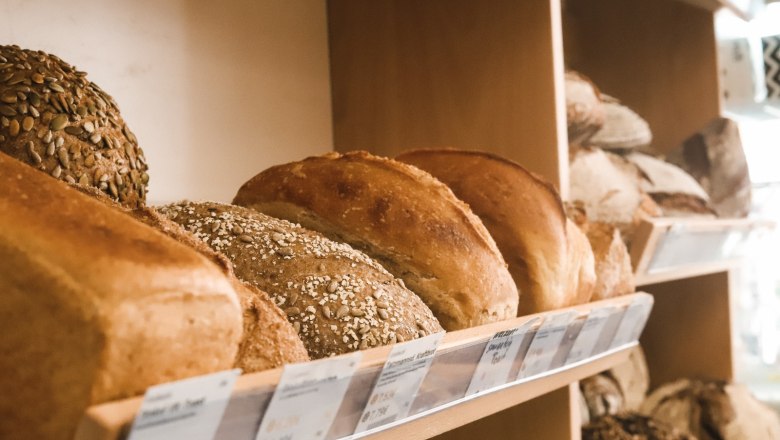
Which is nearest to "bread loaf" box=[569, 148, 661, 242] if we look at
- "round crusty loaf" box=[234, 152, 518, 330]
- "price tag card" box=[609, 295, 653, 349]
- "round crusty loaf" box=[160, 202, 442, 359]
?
"price tag card" box=[609, 295, 653, 349]

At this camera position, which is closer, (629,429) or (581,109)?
(581,109)

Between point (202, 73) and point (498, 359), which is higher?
point (202, 73)

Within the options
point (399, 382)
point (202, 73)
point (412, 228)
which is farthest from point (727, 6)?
point (399, 382)

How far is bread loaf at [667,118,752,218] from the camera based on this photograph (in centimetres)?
208

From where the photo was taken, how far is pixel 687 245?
5.28 feet

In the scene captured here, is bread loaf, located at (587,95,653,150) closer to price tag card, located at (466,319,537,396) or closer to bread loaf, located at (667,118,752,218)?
bread loaf, located at (667,118,752,218)

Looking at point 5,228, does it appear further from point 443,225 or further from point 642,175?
point 642,175

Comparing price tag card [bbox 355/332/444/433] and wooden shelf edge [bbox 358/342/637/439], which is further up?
price tag card [bbox 355/332/444/433]

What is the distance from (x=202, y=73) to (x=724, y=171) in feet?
4.72

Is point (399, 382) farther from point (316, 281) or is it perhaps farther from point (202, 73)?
point (202, 73)

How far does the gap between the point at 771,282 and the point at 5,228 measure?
3306 mm

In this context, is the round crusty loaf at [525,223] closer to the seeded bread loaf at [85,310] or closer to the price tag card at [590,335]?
the price tag card at [590,335]

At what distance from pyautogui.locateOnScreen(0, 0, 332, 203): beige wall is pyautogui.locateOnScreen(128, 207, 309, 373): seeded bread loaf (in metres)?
0.56

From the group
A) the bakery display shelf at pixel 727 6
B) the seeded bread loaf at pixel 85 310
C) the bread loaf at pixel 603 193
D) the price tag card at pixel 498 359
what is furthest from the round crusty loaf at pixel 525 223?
the bakery display shelf at pixel 727 6
